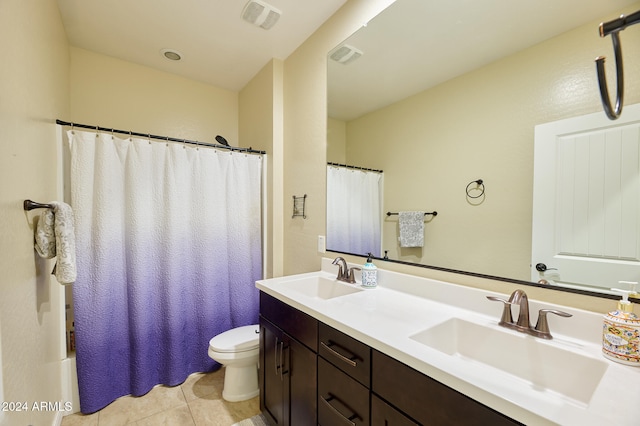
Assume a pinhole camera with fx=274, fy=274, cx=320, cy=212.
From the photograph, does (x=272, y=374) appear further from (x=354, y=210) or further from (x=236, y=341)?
(x=354, y=210)

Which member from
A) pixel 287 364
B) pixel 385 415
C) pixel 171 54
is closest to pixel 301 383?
pixel 287 364

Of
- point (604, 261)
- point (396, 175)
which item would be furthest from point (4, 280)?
point (604, 261)

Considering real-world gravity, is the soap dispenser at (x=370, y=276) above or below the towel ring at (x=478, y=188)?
below

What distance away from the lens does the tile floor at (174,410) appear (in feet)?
5.49

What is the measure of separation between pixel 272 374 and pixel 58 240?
3.94 ft

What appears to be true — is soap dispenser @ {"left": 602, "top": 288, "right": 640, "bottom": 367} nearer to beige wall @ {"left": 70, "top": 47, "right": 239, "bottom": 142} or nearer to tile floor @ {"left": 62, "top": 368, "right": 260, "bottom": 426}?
tile floor @ {"left": 62, "top": 368, "right": 260, "bottom": 426}

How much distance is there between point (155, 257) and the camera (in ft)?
6.48

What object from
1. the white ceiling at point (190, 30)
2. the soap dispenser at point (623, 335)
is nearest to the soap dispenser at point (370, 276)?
the soap dispenser at point (623, 335)

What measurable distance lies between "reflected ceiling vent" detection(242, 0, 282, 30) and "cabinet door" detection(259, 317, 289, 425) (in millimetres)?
1953

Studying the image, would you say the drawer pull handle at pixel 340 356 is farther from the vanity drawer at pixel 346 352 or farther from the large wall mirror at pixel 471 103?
the large wall mirror at pixel 471 103

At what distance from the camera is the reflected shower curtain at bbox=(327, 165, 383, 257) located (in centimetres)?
167

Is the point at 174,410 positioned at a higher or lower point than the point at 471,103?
lower

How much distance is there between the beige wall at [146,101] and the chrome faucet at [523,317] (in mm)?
2772

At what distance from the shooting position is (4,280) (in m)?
0.82
